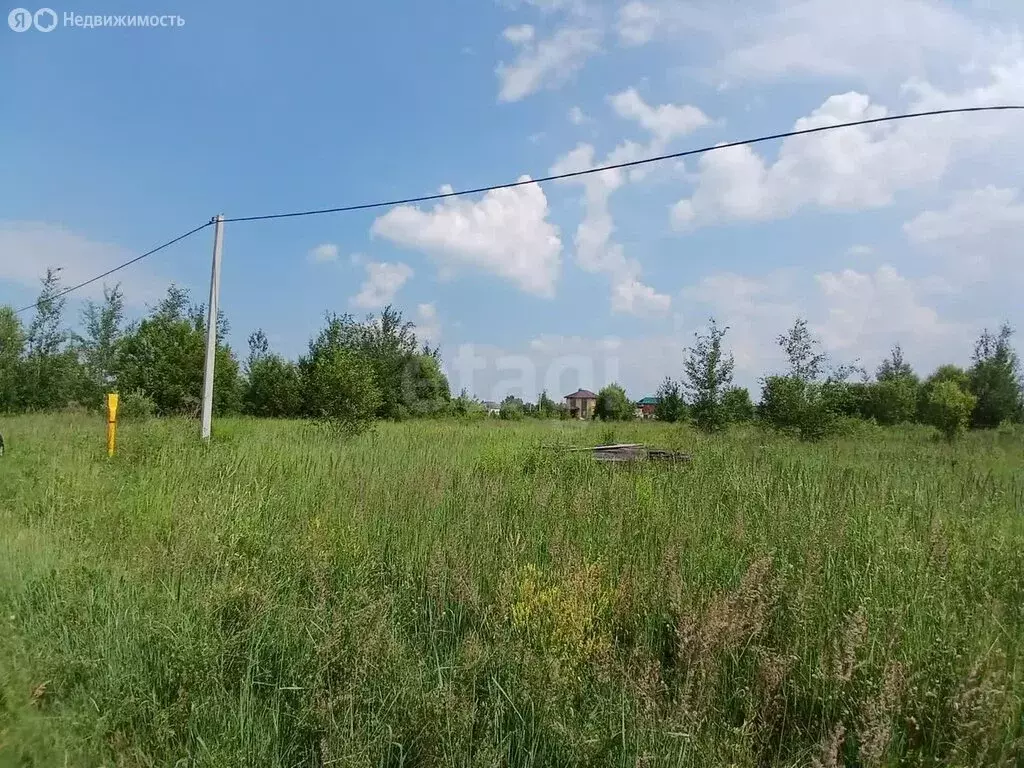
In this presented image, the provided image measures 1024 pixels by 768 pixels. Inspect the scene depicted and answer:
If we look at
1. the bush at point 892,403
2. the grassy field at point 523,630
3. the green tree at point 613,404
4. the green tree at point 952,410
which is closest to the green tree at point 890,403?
the bush at point 892,403

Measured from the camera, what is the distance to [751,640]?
261 cm

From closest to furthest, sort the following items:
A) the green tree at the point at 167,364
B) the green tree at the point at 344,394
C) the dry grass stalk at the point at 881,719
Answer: the dry grass stalk at the point at 881,719 < the green tree at the point at 344,394 < the green tree at the point at 167,364

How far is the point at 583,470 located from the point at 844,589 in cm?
407

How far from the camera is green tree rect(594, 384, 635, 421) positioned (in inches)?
1689

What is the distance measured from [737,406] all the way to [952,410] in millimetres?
6581

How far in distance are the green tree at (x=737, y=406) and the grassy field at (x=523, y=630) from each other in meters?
11.7

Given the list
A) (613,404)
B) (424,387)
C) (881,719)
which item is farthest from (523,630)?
(613,404)

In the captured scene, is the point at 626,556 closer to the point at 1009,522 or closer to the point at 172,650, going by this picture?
the point at 172,650

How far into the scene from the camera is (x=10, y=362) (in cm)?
2781

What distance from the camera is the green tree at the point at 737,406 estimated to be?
16.4 meters

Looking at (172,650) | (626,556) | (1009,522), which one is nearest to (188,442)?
(172,650)

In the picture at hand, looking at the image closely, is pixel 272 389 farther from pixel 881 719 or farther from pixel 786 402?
pixel 881 719

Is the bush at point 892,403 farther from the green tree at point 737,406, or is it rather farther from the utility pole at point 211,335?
the utility pole at point 211,335

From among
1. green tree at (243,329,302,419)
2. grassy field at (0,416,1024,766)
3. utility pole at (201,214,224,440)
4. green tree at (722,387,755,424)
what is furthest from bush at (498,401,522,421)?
grassy field at (0,416,1024,766)
